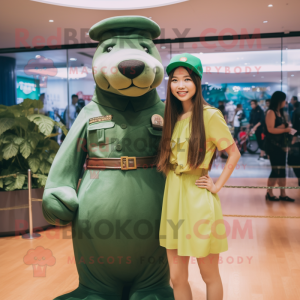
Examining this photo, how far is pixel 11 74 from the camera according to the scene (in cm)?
685

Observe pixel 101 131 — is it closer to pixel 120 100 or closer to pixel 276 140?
pixel 120 100

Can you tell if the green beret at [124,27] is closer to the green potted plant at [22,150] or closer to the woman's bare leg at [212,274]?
the woman's bare leg at [212,274]

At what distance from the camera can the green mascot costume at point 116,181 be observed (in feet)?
5.85

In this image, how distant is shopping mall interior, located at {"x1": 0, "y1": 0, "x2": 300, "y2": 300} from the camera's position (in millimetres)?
1843

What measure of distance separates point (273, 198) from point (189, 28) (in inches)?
121

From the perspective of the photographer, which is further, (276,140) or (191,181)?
(276,140)

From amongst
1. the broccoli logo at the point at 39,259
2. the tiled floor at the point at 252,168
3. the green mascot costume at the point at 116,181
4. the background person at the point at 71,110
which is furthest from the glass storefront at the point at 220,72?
the green mascot costume at the point at 116,181

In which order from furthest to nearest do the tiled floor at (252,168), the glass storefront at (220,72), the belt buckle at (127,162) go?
the tiled floor at (252,168)
the glass storefront at (220,72)
the belt buckle at (127,162)

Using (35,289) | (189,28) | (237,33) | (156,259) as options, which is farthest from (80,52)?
(156,259)

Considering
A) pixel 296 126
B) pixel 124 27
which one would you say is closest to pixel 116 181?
pixel 124 27

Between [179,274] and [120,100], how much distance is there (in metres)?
0.99

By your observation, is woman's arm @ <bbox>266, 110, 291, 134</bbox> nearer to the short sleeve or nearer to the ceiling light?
the ceiling light

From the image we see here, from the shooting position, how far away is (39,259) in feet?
10.0

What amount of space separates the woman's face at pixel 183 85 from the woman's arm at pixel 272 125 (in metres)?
4.19
